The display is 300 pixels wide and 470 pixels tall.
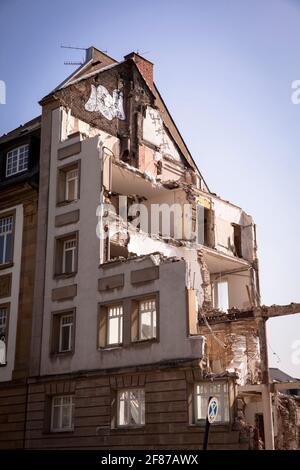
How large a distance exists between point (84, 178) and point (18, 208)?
4157 mm

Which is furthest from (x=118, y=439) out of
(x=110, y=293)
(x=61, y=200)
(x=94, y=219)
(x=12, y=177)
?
(x=12, y=177)

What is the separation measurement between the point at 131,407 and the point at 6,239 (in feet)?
35.5

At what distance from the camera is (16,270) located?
97.2ft

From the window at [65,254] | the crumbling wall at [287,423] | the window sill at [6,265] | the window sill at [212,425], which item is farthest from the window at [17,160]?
the crumbling wall at [287,423]

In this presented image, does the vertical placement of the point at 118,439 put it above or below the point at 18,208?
below

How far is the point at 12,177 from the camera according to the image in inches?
1268

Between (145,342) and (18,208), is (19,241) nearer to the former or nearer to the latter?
(18,208)

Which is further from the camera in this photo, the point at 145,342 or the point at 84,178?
the point at 84,178

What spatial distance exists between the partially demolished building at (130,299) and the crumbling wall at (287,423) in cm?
10

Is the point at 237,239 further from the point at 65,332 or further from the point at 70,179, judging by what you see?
the point at 65,332

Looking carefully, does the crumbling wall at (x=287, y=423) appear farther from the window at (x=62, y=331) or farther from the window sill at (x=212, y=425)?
the window at (x=62, y=331)
